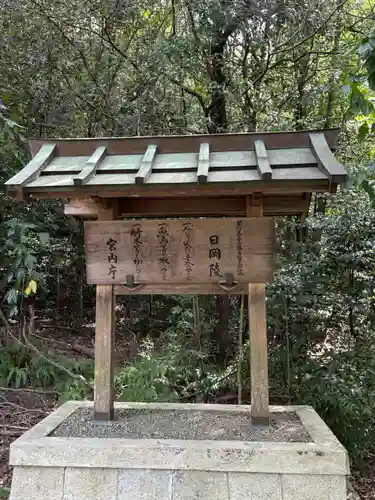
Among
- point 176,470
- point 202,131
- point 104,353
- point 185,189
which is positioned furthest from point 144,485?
point 202,131

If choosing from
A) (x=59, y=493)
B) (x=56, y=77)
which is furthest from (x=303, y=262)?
(x=56, y=77)

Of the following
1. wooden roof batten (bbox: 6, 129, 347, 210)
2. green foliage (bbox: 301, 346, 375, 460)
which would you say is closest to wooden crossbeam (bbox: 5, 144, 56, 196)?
wooden roof batten (bbox: 6, 129, 347, 210)

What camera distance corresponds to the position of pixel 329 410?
4770mm

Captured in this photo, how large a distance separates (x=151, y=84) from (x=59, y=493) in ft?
17.7

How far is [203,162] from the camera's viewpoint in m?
3.05

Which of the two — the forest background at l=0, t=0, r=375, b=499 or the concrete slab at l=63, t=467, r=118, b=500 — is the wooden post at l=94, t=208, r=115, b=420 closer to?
the concrete slab at l=63, t=467, r=118, b=500

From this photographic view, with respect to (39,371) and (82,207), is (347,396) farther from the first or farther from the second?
(39,371)

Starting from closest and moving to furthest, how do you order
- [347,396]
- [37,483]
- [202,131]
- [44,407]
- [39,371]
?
[37,483]
[347,396]
[44,407]
[39,371]
[202,131]

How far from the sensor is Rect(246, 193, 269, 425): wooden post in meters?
3.33

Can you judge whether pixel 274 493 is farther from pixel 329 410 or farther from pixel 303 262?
pixel 303 262

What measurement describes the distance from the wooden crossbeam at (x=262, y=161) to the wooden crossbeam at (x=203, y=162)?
0.36 metres

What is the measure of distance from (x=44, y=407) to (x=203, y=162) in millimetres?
4093

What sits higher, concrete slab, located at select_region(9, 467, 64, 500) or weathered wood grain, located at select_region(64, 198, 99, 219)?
weathered wood grain, located at select_region(64, 198, 99, 219)

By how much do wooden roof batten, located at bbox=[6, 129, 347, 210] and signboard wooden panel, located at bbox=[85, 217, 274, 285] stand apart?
1.10 ft
